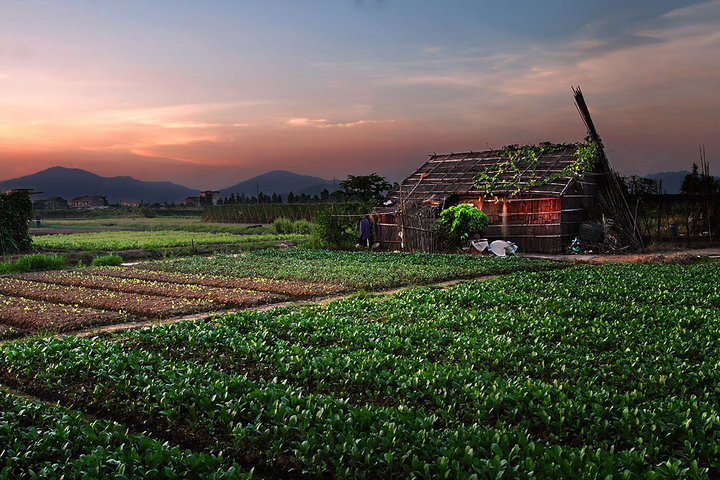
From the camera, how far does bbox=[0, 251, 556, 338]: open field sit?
13.7 metres

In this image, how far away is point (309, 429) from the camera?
5.99m

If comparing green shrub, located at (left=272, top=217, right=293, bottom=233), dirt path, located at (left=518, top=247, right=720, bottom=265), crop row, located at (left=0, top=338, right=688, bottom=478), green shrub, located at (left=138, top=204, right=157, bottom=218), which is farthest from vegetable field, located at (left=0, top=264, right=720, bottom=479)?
green shrub, located at (left=138, top=204, right=157, bottom=218)

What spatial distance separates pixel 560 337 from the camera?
10133mm

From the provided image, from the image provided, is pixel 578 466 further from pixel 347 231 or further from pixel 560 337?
pixel 347 231

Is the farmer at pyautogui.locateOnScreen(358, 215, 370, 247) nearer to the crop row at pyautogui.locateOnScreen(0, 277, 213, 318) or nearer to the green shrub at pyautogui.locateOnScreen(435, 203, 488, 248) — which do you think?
Answer: the green shrub at pyautogui.locateOnScreen(435, 203, 488, 248)

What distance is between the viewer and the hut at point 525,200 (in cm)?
2836

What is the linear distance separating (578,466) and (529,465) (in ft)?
1.56

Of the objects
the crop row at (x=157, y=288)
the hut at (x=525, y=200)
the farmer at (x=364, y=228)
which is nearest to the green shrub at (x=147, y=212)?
the hut at (x=525, y=200)

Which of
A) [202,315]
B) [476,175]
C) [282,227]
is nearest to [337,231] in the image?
[476,175]

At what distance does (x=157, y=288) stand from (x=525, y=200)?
1956 cm

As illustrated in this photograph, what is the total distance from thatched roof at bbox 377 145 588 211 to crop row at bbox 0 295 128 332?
20.8 metres

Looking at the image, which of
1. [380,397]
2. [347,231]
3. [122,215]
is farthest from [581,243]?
[122,215]

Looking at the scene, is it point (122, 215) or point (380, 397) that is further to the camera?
point (122, 215)

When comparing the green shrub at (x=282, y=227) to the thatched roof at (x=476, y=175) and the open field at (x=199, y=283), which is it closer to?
the thatched roof at (x=476, y=175)
